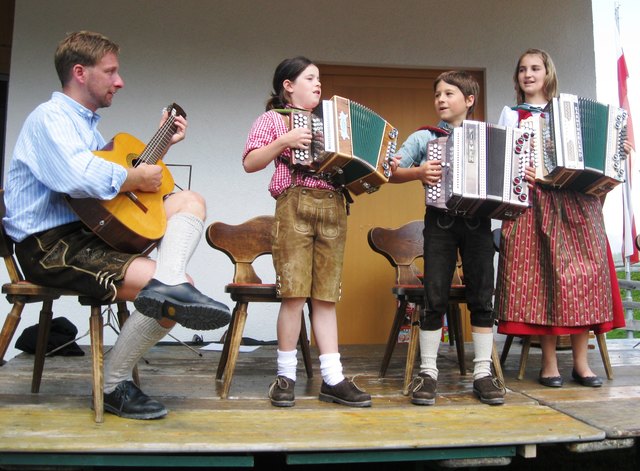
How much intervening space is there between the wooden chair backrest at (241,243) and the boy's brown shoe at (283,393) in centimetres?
90

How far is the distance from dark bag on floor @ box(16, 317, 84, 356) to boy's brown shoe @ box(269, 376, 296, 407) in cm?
159

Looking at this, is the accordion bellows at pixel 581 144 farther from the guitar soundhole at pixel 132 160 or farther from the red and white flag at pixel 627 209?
the red and white flag at pixel 627 209

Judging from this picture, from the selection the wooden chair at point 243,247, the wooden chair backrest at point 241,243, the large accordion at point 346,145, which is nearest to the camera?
the large accordion at point 346,145

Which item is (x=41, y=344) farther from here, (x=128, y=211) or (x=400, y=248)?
(x=400, y=248)

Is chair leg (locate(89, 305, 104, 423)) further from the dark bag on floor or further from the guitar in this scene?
the dark bag on floor

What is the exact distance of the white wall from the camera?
4477mm

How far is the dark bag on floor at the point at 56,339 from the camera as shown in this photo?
11.9ft

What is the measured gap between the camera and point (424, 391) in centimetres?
257

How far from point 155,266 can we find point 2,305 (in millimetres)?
2666

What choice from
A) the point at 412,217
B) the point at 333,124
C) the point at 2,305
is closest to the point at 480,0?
the point at 412,217

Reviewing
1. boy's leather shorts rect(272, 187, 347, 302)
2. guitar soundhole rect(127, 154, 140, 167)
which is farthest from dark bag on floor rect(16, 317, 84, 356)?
boy's leather shorts rect(272, 187, 347, 302)

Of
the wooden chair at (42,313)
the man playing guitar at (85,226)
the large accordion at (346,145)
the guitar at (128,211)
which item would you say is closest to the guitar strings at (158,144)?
the guitar at (128,211)

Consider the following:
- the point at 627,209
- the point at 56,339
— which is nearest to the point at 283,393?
the point at 56,339

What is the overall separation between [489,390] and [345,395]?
0.61m
